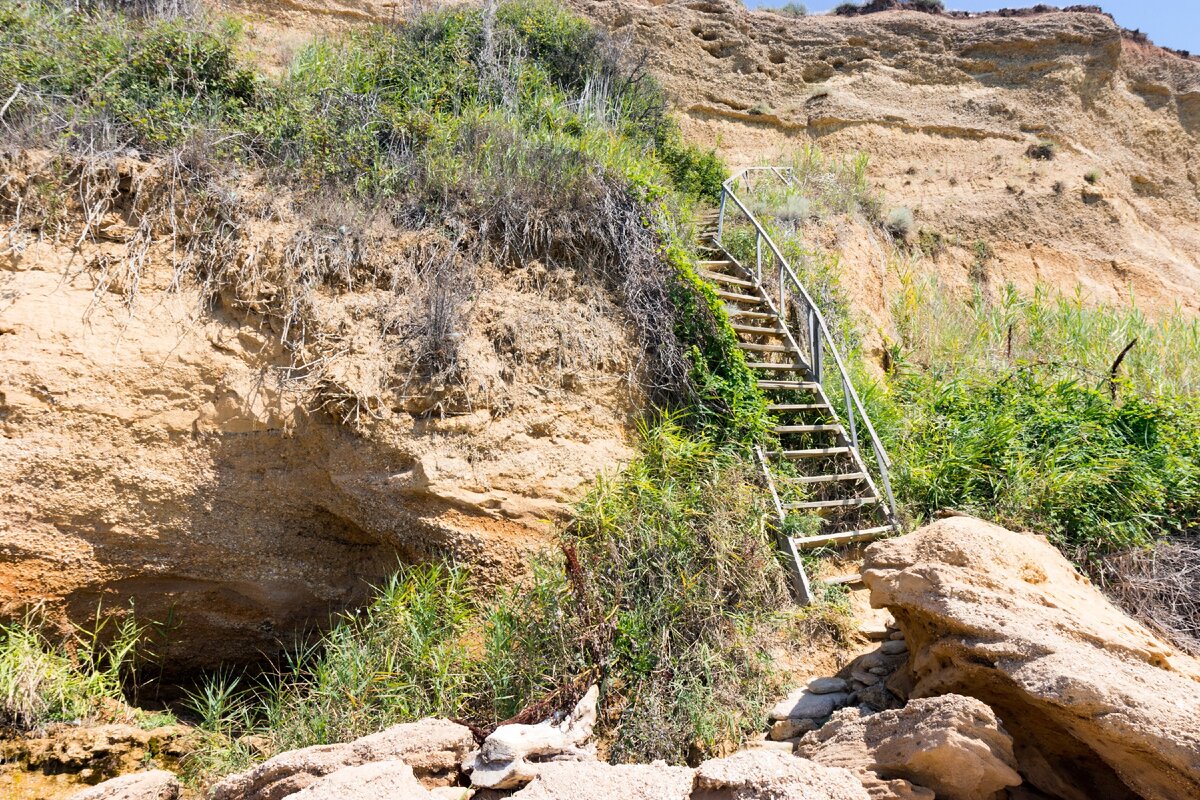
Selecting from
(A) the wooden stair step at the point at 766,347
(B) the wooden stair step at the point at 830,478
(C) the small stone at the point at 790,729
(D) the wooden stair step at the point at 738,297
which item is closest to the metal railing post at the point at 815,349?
(A) the wooden stair step at the point at 766,347

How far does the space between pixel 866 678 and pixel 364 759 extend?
309 cm

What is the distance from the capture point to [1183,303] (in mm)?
12008

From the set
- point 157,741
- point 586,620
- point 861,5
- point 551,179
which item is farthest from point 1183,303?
point 157,741

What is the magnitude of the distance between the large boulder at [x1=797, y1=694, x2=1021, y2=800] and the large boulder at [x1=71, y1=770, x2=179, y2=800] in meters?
3.05

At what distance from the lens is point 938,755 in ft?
10.4

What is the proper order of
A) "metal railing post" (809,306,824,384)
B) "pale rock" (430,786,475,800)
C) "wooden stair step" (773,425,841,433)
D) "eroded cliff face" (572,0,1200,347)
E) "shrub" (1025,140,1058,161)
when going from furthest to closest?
"shrub" (1025,140,1058,161) < "eroded cliff face" (572,0,1200,347) < "metal railing post" (809,306,824,384) < "wooden stair step" (773,425,841,433) < "pale rock" (430,786,475,800)

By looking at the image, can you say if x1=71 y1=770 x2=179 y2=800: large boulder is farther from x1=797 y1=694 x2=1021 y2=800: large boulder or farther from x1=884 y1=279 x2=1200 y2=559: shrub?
x1=884 y1=279 x2=1200 y2=559: shrub

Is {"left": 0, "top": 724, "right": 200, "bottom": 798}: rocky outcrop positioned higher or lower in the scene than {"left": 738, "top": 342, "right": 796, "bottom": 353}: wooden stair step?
lower

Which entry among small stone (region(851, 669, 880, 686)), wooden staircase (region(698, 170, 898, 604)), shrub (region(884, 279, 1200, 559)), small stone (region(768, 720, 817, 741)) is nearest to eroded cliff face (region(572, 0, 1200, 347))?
shrub (region(884, 279, 1200, 559))

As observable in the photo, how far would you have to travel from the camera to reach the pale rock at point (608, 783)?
279 centimetres

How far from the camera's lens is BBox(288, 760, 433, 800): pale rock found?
277cm

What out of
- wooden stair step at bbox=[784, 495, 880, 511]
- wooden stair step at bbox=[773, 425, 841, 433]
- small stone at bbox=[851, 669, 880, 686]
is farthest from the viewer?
wooden stair step at bbox=[773, 425, 841, 433]

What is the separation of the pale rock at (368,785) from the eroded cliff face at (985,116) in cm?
1176

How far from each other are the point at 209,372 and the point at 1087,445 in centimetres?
723
